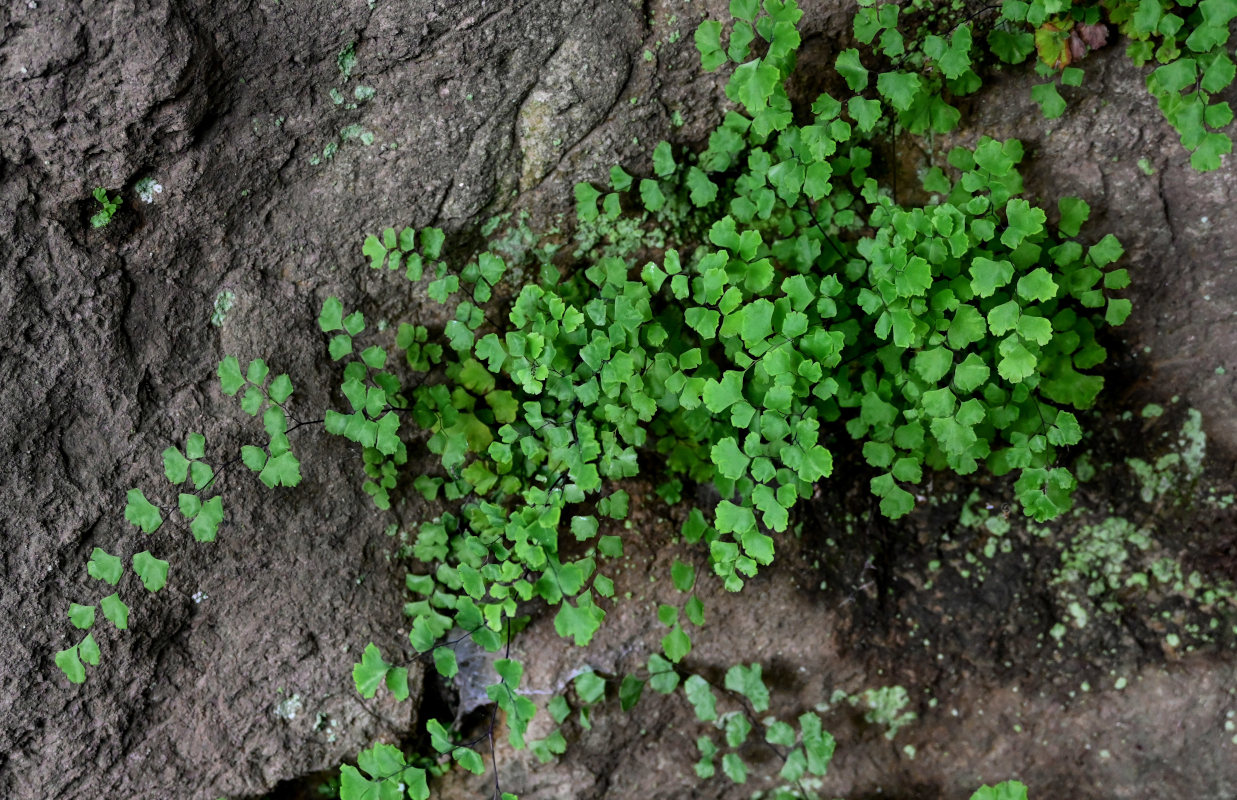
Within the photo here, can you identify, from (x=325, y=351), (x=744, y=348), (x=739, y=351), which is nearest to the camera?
(x=739, y=351)

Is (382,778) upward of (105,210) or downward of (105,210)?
downward

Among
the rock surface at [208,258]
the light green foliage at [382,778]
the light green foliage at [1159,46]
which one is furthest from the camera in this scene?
the light green foliage at [382,778]

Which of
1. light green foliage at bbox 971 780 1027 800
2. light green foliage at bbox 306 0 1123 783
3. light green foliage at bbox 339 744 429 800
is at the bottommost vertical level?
light green foliage at bbox 971 780 1027 800

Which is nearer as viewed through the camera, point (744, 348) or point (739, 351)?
point (739, 351)

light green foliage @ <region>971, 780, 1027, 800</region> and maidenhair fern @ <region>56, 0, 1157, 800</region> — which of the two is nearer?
maidenhair fern @ <region>56, 0, 1157, 800</region>

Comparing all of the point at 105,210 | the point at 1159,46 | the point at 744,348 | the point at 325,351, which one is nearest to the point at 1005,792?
the point at 744,348

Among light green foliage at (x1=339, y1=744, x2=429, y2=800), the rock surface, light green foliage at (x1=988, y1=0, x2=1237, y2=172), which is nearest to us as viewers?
light green foliage at (x1=988, y1=0, x2=1237, y2=172)

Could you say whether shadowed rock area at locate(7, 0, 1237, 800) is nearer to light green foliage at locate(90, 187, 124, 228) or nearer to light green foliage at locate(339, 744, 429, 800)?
light green foliage at locate(90, 187, 124, 228)

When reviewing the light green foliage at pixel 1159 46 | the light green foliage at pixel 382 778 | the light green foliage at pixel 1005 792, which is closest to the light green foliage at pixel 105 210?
the light green foliage at pixel 382 778

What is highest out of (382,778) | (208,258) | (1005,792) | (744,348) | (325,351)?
(208,258)

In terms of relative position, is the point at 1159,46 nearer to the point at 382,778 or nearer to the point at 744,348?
the point at 744,348

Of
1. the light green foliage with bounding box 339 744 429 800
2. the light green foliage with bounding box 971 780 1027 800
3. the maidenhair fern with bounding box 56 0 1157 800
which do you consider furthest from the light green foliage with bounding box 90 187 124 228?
the light green foliage with bounding box 971 780 1027 800

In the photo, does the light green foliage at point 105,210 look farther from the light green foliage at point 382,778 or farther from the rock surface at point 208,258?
the light green foliage at point 382,778
